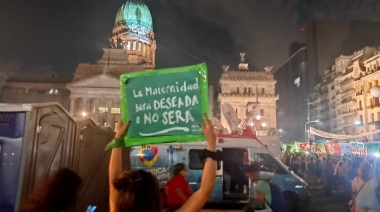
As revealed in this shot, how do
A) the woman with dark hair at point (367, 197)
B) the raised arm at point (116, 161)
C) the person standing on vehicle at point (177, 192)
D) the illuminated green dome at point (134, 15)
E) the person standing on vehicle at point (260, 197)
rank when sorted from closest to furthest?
the raised arm at point (116, 161)
the person standing on vehicle at point (260, 197)
the woman with dark hair at point (367, 197)
the person standing on vehicle at point (177, 192)
the illuminated green dome at point (134, 15)

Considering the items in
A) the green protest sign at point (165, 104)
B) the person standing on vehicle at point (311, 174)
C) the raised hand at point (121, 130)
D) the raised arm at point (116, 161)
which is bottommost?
the person standing on vehicle at point (311, 174)

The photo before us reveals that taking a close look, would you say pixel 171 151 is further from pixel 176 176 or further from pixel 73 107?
pixel 73 107

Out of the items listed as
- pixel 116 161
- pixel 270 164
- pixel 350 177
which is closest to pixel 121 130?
pixel 116 161

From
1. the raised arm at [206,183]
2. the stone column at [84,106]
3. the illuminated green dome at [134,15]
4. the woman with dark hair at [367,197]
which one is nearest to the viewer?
the raised arm at [206,183]

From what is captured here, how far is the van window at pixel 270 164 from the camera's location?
11555 mm

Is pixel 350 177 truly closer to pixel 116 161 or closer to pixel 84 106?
pixel 116 161

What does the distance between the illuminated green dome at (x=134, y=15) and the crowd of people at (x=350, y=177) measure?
70.0 meters

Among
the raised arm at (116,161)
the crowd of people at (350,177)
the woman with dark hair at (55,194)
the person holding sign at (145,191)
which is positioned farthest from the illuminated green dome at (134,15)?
the person holding sign at (145,191)

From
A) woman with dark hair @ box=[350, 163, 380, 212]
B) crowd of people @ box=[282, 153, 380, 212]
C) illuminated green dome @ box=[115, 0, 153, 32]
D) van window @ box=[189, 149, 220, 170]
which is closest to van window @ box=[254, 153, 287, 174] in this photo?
van window @ box=[189, 149, 220, 170]

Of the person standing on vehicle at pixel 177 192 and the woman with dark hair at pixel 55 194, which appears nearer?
the woman with dark hair at pixel 55 194

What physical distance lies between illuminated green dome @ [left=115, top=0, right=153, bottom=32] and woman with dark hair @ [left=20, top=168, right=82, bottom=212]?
8481 cm

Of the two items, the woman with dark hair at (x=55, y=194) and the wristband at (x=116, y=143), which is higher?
the wristband at (x=116, y=143)

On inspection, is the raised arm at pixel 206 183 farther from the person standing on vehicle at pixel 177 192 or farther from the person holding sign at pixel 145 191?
the person standing on vehicle at pixel 177 192

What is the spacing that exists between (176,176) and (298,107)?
109m
